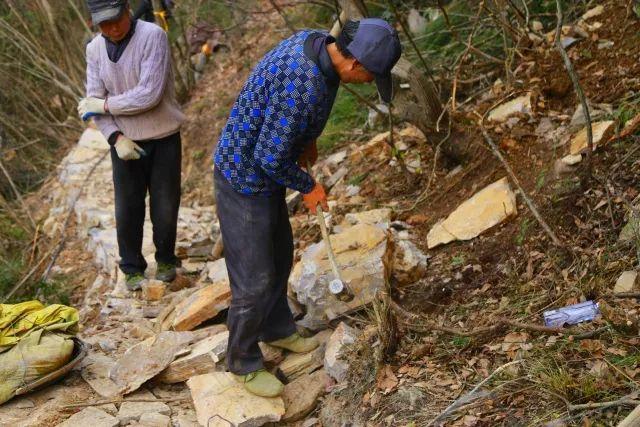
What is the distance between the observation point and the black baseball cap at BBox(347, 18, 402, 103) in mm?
2914

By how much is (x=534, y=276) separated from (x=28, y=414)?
2.83 metres

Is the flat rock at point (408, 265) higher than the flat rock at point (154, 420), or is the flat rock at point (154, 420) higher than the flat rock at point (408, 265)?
the flat rock at point (154, 420)

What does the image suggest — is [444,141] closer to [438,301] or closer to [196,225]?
[438,301]

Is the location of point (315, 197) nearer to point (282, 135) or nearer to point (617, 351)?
point (282, 135)

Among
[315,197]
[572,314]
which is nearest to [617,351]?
[572,314]

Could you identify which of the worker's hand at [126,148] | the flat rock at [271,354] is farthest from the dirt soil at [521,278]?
the worker's hand at [126,148]

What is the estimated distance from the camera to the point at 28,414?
376cm

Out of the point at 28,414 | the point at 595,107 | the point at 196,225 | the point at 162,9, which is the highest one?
the point at 162,9

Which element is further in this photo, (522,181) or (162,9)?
(162,9)

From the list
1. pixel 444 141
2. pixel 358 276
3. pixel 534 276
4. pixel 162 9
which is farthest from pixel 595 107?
pixel 162 9

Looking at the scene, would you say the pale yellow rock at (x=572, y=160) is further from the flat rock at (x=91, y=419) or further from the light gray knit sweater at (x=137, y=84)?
the flat rock at (x=91, y=419)

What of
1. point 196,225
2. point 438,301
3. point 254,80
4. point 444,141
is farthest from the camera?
point 196,225

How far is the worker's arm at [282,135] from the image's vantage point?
3029 millimetres

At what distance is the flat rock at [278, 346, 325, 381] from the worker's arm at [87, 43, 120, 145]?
195 cm
